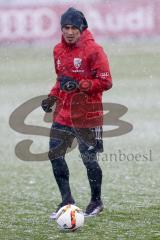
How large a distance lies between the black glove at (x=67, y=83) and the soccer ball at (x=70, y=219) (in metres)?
1.37

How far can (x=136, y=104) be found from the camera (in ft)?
82.4

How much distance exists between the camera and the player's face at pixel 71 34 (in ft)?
29.3

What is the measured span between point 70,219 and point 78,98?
A: 1.55 meters

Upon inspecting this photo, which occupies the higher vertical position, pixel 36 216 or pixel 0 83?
pixel 36 216

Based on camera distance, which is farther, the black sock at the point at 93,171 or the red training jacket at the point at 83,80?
the black sock at the point at 93,171

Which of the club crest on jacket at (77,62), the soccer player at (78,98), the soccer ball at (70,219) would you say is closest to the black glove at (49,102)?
the soccer player at (78,98)

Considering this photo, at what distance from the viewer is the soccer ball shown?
8219mm

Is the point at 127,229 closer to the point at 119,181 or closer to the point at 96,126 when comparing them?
the point at 96,126

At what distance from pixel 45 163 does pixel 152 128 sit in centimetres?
520

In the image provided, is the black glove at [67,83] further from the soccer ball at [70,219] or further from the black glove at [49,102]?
the soccer ball at [70,219]

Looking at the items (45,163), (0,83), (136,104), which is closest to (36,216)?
(45,163)

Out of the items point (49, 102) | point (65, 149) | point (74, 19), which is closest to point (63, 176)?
point (65, 149)

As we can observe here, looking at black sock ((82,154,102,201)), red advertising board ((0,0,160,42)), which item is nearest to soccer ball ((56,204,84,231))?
black sock ((82,154,102,201))

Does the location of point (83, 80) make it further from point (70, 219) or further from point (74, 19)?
point (70, 219)
